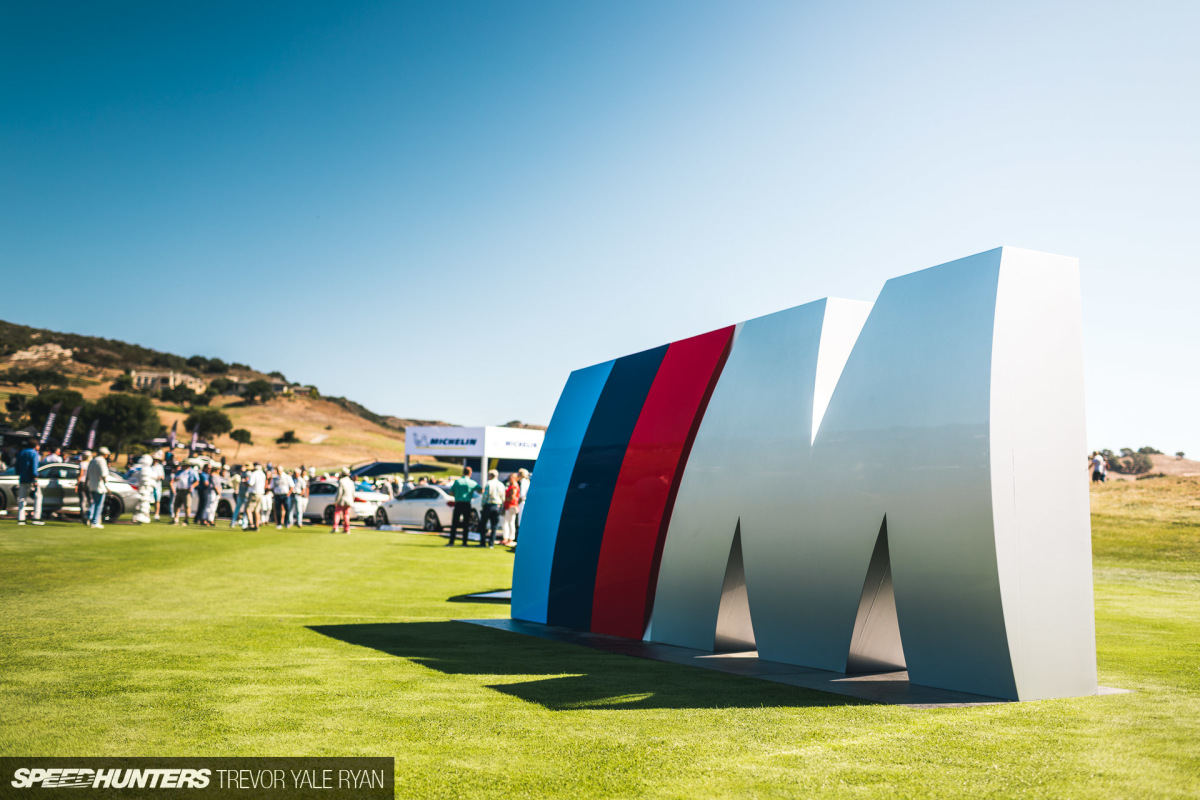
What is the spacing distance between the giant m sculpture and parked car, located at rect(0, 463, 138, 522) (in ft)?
63.4

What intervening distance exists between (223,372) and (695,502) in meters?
150

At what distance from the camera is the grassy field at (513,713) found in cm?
354

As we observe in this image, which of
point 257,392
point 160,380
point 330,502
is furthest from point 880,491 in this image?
point 257,392

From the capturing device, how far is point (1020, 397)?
541 cm

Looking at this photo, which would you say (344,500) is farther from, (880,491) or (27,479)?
(880,491)

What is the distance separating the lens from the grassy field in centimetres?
354

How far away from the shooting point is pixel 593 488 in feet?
30.2

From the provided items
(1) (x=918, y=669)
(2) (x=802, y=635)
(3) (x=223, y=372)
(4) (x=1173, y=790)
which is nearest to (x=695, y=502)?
(2) (x=802, y=635)

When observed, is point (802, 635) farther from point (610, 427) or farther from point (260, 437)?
point (260, 437)

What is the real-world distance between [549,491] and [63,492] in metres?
18.9

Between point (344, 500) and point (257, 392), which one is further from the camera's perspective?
point (257, 392)

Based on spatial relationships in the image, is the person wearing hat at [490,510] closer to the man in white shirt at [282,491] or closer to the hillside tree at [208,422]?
the man in white shirt at [282,491]

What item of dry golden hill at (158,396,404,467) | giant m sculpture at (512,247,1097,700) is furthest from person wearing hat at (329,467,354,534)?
dry golden hill at (158,396,404,467)

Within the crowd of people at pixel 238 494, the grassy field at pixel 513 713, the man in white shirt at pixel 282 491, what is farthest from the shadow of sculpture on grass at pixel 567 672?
the man in white shirt at pixel 282 491
